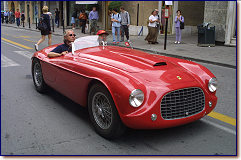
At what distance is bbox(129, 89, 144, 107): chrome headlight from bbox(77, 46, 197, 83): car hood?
12.3 inches

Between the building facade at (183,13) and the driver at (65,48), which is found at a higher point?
the building facade at (183,13)

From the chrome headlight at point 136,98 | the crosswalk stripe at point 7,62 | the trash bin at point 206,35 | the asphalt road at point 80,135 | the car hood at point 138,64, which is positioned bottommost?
the asphalt road at point 80,135

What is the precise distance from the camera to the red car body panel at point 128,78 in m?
3.43

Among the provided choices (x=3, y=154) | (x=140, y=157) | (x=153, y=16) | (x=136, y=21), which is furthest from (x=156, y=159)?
(x=136, y=21)

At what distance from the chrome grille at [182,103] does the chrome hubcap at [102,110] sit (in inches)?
27.7

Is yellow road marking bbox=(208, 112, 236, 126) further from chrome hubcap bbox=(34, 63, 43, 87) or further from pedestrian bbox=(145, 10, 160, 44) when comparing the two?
pedestrian bbox=(145, 10, 160, 44)

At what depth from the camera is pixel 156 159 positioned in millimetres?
3318

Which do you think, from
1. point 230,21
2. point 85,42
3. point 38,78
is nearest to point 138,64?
point 85,42

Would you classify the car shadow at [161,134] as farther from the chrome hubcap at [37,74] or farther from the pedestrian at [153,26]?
the pedestrian at [153,26]

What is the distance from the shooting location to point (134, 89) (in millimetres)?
3416

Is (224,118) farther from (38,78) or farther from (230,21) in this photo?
(230,21)

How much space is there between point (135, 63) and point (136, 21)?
18.5 m

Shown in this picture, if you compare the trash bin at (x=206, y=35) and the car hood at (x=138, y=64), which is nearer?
the car hood at (x=138, y=64)

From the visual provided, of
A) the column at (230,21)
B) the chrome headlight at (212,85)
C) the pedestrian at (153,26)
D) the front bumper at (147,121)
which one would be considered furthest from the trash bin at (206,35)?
the front bumper at (147,121)
